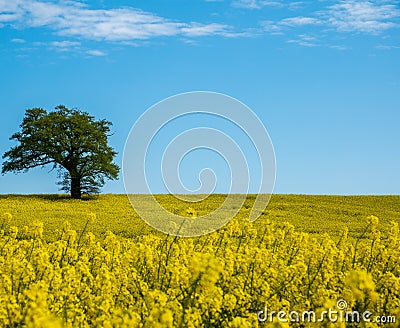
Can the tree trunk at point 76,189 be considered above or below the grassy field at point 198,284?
above

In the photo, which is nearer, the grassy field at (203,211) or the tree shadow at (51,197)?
the grassy field at (203,211)

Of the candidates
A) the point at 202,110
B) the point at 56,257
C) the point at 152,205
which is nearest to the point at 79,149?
the point at 152,205

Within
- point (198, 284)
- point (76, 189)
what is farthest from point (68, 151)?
point (198, 284)

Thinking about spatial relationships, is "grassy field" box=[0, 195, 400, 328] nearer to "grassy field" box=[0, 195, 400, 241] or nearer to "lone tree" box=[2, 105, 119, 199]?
"grassy field" box=[0, 195, 400, 241]

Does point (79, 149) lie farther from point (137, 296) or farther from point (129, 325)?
point (129, 325)

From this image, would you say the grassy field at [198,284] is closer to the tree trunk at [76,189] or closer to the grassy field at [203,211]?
the grassy field at [203,211]

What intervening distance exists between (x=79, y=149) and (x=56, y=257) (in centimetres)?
2957

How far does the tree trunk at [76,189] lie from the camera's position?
1524 inches

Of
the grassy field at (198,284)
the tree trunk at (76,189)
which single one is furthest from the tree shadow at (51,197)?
the grassy field at (198,284)

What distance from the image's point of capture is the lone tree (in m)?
38.5

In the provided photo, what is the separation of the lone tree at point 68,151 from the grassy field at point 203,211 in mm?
1427

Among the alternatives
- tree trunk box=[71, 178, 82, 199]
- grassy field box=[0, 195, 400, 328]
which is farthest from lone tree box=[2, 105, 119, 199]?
grassy field box=[0, 195, 400, 328]

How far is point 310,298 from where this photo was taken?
27.3 feet

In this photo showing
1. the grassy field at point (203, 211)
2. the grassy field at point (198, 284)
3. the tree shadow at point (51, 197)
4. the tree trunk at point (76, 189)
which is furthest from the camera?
the tree trunk at point (76, 189)
